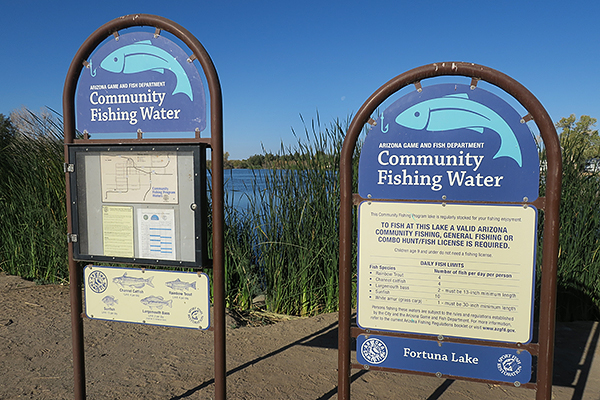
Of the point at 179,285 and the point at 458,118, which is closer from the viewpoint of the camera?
the point at 458,118

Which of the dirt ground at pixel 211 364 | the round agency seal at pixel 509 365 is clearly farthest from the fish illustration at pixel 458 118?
the dirt ground at pixel 211 364

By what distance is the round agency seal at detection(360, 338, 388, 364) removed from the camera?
2.07 meters

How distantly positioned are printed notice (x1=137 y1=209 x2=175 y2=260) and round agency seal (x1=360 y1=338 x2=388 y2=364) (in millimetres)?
1106

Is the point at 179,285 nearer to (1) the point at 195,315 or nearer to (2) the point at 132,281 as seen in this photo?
(1) the point at 195,315

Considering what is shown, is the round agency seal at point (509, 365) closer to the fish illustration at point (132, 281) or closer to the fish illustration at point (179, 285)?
the fish illustration at point (179, 285)

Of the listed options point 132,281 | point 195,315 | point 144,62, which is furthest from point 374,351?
point 144,62

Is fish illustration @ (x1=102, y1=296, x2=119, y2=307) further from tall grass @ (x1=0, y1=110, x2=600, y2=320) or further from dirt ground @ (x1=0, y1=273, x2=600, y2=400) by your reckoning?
tall grass @ (x1=0, y1=110, x2=600, y2=320)

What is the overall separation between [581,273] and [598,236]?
0.48 metres

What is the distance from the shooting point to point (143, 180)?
2.30 metres

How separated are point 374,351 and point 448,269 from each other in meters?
0.54

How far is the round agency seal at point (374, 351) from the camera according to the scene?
207 centimetres

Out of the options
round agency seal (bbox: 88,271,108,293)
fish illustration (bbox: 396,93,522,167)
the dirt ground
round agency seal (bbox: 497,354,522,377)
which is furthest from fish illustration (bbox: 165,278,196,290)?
round agency seal (bbox: 497,354,522,377)

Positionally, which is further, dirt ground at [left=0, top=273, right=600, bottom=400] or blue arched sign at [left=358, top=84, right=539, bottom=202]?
dirt ground at [left=0, top=273, right=600, bottom=400]

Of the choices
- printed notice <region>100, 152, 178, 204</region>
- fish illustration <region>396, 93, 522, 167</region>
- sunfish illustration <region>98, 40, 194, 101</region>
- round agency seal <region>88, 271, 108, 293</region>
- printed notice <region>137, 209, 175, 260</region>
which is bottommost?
round agency seal <region>88, 271, 108, 293</region>
